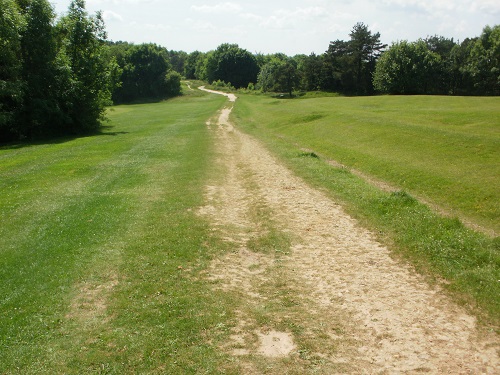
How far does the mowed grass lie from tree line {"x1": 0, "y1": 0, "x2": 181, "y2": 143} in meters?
17.1

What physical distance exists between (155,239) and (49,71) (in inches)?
1245

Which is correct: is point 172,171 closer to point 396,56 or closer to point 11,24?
point 11,24

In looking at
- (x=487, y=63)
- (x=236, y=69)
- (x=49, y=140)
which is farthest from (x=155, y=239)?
(x=236, y=69)

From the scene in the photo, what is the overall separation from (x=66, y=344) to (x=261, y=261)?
16.7 feet

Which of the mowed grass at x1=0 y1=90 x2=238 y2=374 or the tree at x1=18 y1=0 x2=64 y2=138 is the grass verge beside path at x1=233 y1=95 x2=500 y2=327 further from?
the tree at x1=18 y1=0 x2=64 y2=138

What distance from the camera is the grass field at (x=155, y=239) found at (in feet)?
23.1

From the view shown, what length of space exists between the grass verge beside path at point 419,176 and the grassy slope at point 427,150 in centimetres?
4

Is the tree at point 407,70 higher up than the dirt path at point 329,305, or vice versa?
the tree at point 407,70

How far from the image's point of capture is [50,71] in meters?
37.1

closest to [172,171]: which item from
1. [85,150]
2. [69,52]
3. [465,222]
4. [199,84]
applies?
[85,150]

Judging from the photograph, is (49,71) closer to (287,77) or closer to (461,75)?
(287,77)

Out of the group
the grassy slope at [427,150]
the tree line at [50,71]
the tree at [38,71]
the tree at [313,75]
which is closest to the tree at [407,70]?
the tree at [313,75]

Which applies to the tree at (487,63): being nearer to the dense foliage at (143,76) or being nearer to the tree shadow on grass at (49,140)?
the dense foliage at (143,76)

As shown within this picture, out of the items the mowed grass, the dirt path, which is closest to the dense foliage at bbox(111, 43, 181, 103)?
the mowed grass
